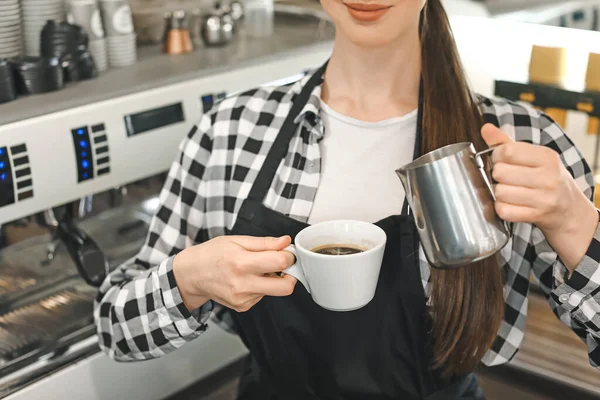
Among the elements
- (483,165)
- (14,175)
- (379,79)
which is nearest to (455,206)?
(483,165)

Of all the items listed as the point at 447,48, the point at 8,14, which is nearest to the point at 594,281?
the point at 447,48

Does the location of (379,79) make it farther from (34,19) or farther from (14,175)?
(34,19)

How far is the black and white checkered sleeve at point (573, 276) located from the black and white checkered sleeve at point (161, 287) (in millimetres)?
519

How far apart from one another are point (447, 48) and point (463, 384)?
1.77 feet

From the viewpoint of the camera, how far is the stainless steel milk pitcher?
79cm

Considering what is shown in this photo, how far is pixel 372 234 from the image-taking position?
0.93 meters

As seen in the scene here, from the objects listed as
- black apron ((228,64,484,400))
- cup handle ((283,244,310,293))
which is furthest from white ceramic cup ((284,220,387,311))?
black apron ((228,64,484,400))

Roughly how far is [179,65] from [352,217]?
70 cm

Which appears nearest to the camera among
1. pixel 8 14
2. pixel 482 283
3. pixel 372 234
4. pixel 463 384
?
pixel 372 234

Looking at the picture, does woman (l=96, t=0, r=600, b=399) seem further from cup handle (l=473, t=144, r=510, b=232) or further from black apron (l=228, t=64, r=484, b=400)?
cup handle (l=473, t=144, r=510, b=232)

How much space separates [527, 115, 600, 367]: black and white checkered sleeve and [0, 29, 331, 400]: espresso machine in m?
0.58

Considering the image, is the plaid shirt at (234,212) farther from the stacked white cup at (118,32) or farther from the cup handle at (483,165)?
the stacked white cup at (118,32)

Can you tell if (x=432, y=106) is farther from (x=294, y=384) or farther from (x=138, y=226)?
(x=138, y=226)

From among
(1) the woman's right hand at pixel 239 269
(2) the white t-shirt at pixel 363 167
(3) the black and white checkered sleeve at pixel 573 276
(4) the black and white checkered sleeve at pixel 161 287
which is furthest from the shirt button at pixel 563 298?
(4) the black and white checkered sleeve at pixel 161 287
